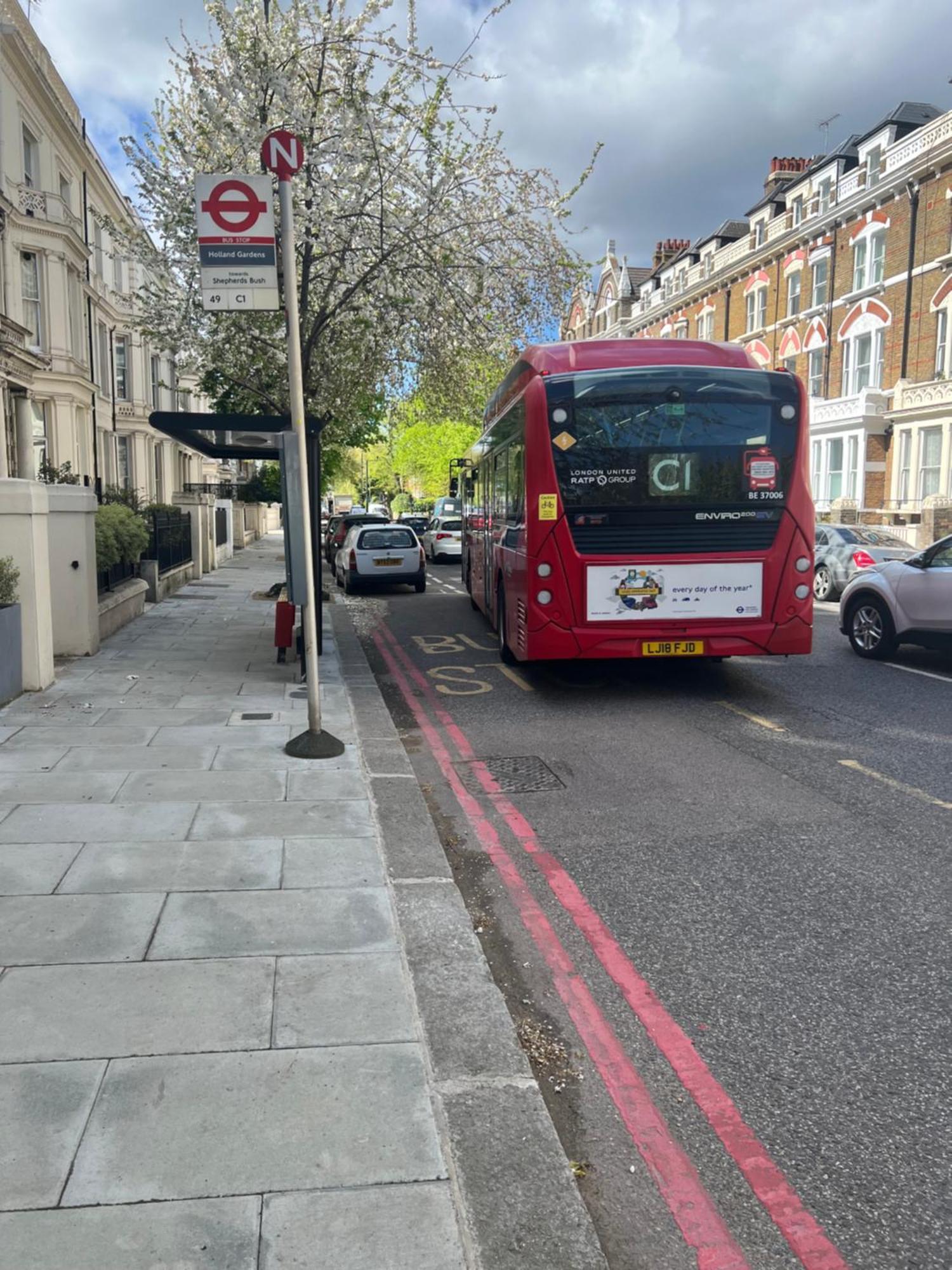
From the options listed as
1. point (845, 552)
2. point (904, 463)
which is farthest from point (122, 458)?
point (845, 552)

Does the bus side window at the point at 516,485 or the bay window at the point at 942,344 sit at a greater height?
the bay window at the point at 942,344

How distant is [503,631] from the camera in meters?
11.8

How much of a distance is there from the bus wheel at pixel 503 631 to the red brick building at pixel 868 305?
1711 cm

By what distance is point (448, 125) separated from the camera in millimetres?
12641

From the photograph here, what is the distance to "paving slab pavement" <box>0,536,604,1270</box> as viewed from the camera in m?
2.43

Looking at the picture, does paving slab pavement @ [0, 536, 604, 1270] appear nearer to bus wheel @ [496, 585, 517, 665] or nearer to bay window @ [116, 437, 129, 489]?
bus wheel @ [496, 585, 517, 665]

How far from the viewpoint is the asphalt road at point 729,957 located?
2691 millimetres

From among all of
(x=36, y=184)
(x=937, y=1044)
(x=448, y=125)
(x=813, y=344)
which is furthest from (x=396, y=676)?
(x=813, y=344)

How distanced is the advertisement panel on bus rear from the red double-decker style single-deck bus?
1cm

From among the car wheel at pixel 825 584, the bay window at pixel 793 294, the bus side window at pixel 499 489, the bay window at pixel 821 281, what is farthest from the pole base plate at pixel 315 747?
the bay window at pixel 793 294

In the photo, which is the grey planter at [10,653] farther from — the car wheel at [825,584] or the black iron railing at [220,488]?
the black iron railing at [220,488]

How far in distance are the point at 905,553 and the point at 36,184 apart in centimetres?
2331

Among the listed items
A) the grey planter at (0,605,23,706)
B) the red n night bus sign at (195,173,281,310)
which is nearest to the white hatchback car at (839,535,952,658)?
the red n night bus sign at (195,173,281,310)

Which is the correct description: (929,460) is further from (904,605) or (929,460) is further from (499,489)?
(499,489)
